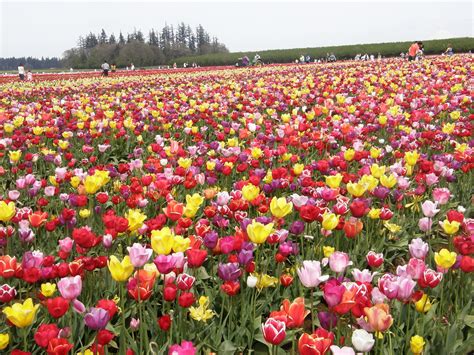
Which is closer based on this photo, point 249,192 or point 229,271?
point 229,271

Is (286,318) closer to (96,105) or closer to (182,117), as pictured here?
(182,117)

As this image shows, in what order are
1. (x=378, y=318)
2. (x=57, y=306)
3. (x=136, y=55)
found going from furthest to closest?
(x=136, y=55), (x=57, y=306), (x=378, y=318)

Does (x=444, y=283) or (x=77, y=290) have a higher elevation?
(x=77, y=290)

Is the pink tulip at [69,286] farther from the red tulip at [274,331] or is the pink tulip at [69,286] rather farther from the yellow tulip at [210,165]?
the yellow tulip at [210,165]

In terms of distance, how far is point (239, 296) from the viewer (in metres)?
2.89

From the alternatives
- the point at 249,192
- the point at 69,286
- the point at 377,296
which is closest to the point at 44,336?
the point at 69,286

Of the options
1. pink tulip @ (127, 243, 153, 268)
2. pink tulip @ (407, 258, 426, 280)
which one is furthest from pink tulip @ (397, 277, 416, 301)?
pink tulip @ (127, 243, 153, 268)

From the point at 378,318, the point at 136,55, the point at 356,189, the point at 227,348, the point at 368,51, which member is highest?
the point at 136,55

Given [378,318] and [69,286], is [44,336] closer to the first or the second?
[69,286]

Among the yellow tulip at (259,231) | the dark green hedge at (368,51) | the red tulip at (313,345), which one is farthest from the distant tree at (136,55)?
the red tulip at (313,345)

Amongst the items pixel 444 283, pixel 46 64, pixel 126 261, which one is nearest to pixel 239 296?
pixel 126 261

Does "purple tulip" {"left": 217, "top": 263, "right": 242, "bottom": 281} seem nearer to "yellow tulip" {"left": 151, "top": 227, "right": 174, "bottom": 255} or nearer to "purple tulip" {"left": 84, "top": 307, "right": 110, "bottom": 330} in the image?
"yellow tulip" {"left": 151, "top": 227, "right": 174, "bottom": 255}

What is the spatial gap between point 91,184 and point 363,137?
157 inches

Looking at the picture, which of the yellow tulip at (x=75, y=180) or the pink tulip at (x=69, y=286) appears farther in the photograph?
the yellow tulip at (x=75, y=180)
